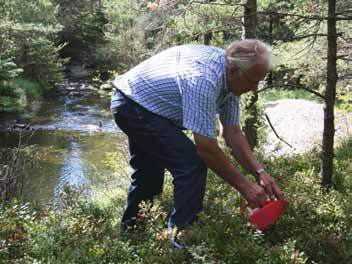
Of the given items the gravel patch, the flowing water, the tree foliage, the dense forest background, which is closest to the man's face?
the dense forest background

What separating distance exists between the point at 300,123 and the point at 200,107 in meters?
14.2

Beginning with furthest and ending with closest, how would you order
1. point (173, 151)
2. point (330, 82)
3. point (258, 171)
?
point (330, 82) < point (258, 171) < point (173, 151)

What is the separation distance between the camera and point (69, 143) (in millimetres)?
16438

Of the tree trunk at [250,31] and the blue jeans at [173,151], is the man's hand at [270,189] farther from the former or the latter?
the tree trunk at [250,31]

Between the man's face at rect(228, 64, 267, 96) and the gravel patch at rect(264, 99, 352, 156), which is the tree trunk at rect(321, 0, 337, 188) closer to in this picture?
the man's face at rect(228, 64, 267, 96)

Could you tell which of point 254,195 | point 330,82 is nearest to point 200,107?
point 254,195

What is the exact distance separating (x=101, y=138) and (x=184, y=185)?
46.9ft

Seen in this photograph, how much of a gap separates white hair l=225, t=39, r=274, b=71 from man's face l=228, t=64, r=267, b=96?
1.0 inches

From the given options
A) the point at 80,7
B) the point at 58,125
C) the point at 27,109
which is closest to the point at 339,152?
the point at 58,125

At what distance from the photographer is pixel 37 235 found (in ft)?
10.1

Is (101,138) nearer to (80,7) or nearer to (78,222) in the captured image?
(78,222)

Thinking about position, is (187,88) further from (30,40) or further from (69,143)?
(30,40)

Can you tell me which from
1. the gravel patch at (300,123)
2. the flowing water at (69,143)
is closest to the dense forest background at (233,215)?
the flowing water at (69,143)

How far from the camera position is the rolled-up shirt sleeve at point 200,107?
287 cm
